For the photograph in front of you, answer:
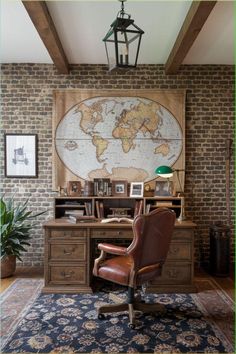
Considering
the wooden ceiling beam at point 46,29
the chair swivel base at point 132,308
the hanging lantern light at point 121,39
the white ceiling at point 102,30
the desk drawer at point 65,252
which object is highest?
the white ceiling at point 102,30

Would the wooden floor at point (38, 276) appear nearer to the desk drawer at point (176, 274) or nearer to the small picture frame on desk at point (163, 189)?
the desk drawer at point (176, 274)

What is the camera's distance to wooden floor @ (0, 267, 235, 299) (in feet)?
13.1

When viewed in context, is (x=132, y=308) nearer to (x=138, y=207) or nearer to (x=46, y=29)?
(x=138, y=207)

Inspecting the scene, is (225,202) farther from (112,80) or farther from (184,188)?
(112,80)

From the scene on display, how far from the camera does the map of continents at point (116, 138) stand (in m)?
4.76

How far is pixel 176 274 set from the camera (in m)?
3.87

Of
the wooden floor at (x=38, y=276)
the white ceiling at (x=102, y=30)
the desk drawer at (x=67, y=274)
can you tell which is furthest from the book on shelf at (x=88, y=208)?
the white ceiling at (x=102, y=30)

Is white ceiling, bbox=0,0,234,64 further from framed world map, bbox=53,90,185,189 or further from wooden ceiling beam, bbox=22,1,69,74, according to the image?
framed world map, bbox=53,90,185,189

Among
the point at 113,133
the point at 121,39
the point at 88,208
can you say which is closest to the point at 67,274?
the point at 88,208

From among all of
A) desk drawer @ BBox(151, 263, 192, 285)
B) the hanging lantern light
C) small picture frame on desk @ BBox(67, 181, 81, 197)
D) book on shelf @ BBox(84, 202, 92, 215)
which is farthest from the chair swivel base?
the hanging lantern light

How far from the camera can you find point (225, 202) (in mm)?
4844

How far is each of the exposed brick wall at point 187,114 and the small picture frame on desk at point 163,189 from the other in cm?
35

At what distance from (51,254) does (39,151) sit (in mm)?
1665

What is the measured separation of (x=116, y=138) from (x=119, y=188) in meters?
0.75
